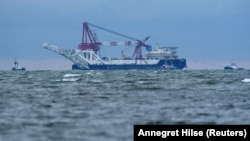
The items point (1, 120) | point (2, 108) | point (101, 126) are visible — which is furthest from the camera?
point (2, 108)

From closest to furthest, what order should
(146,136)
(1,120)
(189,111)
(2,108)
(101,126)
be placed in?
1. (146,136)
2. (101,126)
3. (1,120)
4. (189,111)
5. (2,108)

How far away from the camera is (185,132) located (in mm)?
18250

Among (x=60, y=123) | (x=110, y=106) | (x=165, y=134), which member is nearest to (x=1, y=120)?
(x=60, y=123)

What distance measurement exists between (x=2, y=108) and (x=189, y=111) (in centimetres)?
1036

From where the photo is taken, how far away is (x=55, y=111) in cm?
3133

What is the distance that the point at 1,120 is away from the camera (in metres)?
27.3

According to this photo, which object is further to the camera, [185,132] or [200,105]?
[200,105]

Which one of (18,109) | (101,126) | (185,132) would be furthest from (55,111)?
(185,132)

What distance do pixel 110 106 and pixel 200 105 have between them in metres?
5.17

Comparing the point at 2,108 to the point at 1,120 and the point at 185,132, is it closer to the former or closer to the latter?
the point at 1,120

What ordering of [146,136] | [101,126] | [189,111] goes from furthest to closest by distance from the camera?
1. [189,111]
2. [101,126]
3. [146,136]

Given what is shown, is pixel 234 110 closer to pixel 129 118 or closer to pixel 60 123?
pixel 129 118

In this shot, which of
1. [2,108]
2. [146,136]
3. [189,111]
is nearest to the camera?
[146,136]

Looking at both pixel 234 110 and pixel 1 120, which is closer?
pixel 1 120
